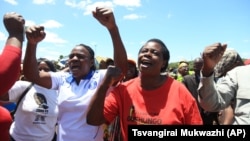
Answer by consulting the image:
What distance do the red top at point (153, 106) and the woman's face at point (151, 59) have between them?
0.13m

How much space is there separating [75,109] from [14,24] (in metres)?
1.21

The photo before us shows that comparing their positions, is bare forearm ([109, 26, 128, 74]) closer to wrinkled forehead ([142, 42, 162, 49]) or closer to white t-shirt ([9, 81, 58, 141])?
wrinkled forehead ([142, 42, 162, 49])

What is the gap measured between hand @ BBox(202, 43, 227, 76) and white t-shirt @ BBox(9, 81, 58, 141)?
1967mm

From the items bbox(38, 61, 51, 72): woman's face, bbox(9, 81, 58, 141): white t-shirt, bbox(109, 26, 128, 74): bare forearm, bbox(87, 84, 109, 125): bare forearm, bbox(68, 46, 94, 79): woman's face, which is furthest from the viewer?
bbox(38, 61, 51, 72): woman's face

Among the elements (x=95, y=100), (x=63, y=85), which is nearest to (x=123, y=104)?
(x=95, y=100)

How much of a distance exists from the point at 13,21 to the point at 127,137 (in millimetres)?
1197

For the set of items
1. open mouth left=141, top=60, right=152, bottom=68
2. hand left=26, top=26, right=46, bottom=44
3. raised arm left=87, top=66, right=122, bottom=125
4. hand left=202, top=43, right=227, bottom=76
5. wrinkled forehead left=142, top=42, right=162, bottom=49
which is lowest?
raised arm left=87, top=66, right=122, bottom=125

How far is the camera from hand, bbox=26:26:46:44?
2.69 m

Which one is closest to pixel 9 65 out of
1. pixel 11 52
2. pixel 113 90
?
pixel 11 52

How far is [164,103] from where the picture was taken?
97.1 inches

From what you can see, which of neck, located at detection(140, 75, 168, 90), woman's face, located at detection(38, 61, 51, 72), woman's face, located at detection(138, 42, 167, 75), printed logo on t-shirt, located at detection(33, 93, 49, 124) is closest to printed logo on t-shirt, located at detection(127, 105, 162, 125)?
neck, located at detection(140, 75, 168, 90)

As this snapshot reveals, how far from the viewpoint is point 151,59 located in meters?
2.62

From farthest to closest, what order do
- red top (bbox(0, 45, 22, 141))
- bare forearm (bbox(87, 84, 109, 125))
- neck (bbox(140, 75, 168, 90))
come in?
neck (bbox(140, 75, 168, 90)) → bare forearm (bbox(87, 84, 109, 125)) → red top (bbox(0, 45, 22, 141))

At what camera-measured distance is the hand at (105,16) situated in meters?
2.68
